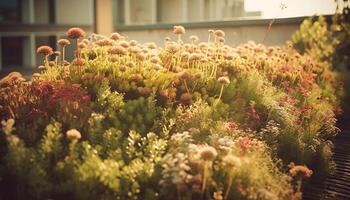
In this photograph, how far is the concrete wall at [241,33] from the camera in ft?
58.4

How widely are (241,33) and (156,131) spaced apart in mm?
13528

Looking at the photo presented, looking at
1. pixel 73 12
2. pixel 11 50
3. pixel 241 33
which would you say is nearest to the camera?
pixel 241 33

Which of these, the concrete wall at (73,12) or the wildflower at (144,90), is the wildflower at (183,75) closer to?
the wildflower at (144,90)

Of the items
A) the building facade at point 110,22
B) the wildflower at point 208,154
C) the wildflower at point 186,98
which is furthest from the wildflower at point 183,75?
the building facade at point 110,22

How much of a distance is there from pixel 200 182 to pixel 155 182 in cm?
67

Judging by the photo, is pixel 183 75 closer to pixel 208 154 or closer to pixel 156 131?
pixel 156 131

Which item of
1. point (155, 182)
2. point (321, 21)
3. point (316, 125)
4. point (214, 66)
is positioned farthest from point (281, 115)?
point (321, 21)

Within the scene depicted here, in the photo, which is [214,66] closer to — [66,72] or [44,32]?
[66,72]

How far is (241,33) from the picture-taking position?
1939cm

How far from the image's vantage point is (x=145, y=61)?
27.2 feet

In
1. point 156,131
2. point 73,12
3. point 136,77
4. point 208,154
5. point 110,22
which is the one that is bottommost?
point 156,131

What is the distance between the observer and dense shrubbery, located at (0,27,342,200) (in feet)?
16.8

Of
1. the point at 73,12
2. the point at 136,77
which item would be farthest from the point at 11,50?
the point at 136,77

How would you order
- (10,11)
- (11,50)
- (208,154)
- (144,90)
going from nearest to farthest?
1. (208,154)
2. (144,90)
3. (11,50)
4. (10,11)
